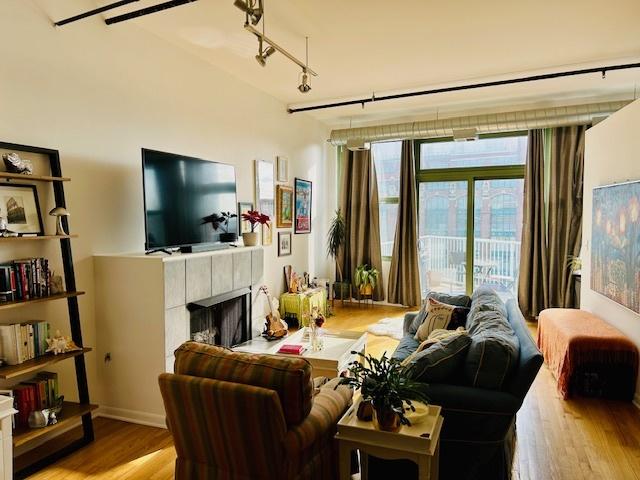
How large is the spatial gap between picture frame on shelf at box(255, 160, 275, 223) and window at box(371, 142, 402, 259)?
219 centimetres

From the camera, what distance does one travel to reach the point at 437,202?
6801mm

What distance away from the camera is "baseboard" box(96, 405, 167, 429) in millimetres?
3096

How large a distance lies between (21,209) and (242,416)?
2.01 metres

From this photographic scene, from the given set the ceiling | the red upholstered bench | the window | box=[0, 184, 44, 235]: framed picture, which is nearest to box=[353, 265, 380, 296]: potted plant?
the window

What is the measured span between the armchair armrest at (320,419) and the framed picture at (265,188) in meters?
3.29

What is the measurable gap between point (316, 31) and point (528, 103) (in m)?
3.72

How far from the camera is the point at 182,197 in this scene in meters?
3.66

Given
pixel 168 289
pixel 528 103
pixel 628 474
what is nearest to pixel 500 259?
pixel 528 103

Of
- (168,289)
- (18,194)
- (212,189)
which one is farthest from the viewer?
(212,189)

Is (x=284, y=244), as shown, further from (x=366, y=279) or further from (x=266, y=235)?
(x=366, y=279)

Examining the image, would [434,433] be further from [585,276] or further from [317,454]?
[585,276]

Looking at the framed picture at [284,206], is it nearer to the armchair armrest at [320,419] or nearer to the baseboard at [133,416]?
the baseboard at [133,416]

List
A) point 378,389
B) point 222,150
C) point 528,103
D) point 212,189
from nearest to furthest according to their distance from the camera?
point 378,389, point 212,189, point 222,150, point 528,103

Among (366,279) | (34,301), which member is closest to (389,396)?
(34,301)
